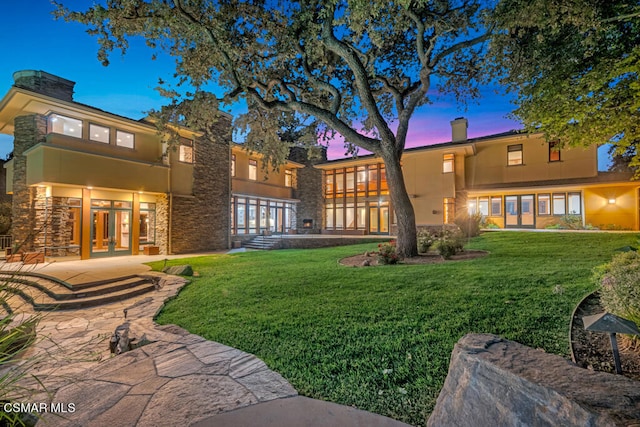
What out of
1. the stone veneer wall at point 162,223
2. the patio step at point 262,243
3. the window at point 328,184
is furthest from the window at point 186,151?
the window at point 328,184

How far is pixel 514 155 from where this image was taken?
1855 centimetres

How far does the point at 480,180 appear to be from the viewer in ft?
63.4

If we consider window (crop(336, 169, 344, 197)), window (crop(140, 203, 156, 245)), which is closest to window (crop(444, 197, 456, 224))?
window (crop(336, 169, 344, 197))

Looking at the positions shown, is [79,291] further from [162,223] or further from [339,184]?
[339,184]

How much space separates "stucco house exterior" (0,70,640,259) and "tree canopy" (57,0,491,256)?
2.66 metres

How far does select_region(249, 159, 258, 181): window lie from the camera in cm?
2075

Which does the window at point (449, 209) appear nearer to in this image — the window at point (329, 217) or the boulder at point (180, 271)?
the window at point (329, 217)

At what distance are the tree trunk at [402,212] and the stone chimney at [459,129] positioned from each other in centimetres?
1235

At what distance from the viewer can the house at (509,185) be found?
54.0 ft

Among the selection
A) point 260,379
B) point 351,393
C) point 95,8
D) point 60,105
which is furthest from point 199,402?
point 60,105

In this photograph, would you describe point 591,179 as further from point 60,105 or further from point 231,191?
point 60,105

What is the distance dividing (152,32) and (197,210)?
393 inches

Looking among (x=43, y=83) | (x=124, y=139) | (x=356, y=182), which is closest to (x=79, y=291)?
(x=124, y=139)

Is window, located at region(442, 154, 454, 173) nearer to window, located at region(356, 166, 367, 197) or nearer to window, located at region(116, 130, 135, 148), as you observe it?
window, located at region(356, 166, 367, 197)
